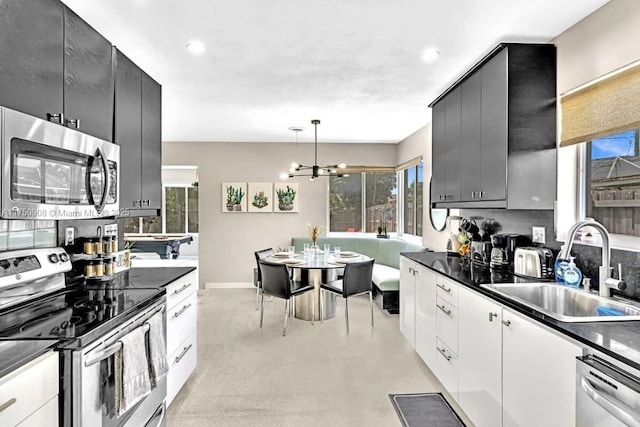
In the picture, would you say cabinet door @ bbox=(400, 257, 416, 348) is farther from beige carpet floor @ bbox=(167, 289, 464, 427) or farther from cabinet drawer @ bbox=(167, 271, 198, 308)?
cabinet drawer @ bbox=(167, 271, 198, 308)

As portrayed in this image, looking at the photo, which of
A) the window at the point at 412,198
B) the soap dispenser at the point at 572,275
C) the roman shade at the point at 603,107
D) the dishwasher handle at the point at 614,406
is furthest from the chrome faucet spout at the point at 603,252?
the window at the point at 412,198

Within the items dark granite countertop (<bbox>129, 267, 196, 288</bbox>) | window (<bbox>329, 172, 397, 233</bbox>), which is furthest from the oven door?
window (<bbox>329, 172, 397, 233</bbox>)

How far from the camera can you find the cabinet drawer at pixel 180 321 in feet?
8.11

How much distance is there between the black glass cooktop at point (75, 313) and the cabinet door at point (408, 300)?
2.14 meters

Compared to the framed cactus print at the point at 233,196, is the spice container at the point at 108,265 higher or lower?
lower

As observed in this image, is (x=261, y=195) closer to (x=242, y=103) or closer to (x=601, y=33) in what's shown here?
(x=242, y=103)

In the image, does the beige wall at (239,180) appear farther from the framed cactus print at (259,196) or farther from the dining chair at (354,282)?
the dining chair at (354,282)

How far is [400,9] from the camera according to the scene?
2.21 meters

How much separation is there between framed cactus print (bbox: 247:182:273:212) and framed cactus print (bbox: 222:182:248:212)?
11 centimetres

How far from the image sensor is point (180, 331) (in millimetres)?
2656

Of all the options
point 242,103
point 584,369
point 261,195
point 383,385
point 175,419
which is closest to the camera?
point 584,369

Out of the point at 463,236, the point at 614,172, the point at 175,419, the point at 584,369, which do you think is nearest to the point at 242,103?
the point at 463,236

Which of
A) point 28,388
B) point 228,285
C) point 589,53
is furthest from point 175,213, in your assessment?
point 589,53

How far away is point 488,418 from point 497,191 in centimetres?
138
